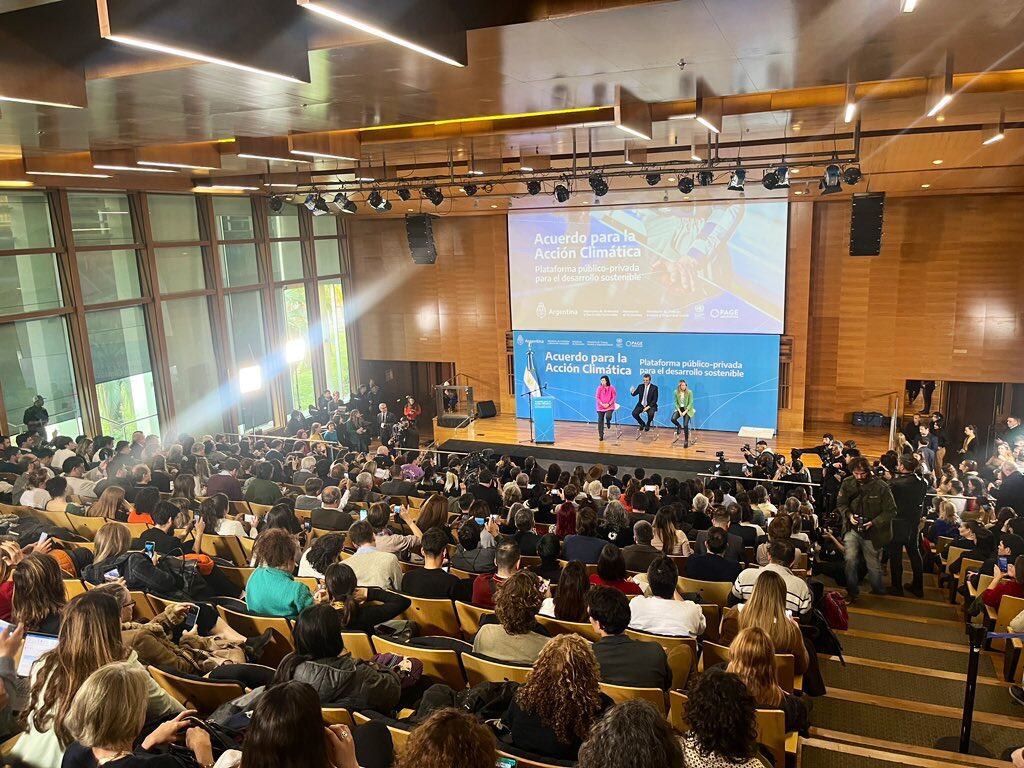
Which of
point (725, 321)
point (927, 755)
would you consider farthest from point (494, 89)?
point (725, 321)

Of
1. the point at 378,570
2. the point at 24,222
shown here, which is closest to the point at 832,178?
the point at 378,570

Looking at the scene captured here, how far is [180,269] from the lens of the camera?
13.3 meters

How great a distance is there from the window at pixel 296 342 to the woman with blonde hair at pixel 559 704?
13.9 m

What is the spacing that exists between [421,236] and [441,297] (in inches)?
141

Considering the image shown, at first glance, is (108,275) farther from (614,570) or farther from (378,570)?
(614,570)

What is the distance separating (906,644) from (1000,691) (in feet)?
2.35

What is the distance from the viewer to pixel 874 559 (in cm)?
670

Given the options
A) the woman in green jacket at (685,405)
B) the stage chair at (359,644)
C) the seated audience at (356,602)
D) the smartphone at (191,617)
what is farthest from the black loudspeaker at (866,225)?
the smartphone at (191,617)

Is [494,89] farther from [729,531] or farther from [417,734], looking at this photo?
[417,734]

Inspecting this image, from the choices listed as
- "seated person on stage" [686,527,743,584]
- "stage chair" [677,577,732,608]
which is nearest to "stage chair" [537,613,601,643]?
"stage chair" [677,577,732,608]

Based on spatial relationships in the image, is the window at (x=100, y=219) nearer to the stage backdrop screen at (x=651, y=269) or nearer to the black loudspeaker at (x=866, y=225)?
the stage backdrop screen at (x=651, y=269)

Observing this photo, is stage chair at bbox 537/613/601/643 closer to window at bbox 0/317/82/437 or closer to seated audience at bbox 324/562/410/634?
seated audience at bbox 324/562/410/634

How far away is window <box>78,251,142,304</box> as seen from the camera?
11477 millimetres

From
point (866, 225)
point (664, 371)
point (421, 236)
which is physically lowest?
point (664, 371)
